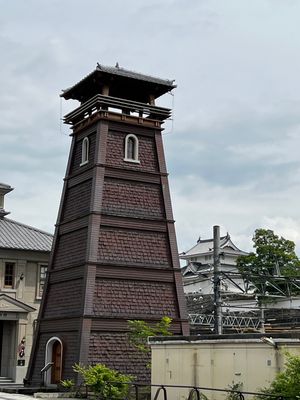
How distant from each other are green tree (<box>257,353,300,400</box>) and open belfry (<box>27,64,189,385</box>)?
1348cm

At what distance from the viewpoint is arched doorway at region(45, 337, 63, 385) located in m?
32.8

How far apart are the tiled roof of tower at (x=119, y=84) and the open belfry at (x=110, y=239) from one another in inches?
2.3

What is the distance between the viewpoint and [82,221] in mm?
Answer: 33812

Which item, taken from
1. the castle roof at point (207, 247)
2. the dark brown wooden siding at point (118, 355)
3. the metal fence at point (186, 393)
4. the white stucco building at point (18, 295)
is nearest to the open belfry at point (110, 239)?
the dark brown wooden siding at point (118, 355)

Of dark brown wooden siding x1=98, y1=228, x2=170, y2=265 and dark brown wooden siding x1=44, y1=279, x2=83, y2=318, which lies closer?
dark brown wooden siding x1=44, y1=279, x2=83, y2=318

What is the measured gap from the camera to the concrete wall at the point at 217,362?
21.7 m

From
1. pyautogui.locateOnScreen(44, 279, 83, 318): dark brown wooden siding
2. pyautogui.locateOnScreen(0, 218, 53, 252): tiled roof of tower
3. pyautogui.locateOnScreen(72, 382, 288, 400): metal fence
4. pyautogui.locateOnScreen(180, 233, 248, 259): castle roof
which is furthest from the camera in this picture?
pyautogui.locateOnScreen(180, 233, 248, 259): castle roof

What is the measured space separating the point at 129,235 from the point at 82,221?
245 cm

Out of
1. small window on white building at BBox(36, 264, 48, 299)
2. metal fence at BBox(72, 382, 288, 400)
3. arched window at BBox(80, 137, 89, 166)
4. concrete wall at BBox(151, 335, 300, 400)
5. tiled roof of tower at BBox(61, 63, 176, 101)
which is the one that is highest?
tiled roof of tower at BBox(61, 63, 176, 101)

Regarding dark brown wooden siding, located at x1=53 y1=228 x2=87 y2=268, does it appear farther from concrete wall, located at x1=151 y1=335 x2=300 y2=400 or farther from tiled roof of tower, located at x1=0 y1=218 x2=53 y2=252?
concrete wall, located at x1=151 y1=335 x2=300 y2=400

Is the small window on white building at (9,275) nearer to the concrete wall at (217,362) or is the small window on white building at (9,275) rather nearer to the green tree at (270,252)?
the concrete wall at (217,362)

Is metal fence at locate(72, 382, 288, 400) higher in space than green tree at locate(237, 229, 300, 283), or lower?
lower

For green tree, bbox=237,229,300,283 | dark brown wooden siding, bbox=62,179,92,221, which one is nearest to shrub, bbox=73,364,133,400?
dark brown wooden siding, bbox=62,179,92,221

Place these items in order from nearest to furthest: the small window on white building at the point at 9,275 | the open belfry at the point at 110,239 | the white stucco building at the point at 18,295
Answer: the open belfry at the point at 110,239
the white stucco building at the point at 18,295
the small window on white building at the point at 9,275
